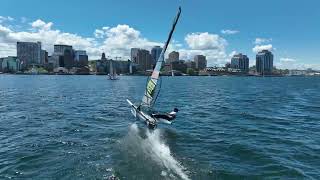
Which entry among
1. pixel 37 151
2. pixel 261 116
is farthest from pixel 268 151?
pixel 261 116

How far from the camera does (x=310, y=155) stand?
112 feet

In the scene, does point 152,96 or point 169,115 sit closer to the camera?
point 169,115

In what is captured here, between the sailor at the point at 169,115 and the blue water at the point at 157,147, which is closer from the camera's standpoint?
the blue water at the point at 157,147

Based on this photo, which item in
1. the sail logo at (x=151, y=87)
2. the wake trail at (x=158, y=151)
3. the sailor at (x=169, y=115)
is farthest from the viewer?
the sail logo at (x=151, y=87)

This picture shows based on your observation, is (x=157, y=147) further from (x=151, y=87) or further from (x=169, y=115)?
(x=151, y=87)

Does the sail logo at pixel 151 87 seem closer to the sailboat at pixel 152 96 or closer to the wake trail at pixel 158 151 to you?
the sailboat at pixel 152 96

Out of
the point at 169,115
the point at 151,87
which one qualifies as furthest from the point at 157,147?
the point at 151,87

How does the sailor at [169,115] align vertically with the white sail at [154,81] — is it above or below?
below

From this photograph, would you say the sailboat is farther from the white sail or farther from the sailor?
the sailor

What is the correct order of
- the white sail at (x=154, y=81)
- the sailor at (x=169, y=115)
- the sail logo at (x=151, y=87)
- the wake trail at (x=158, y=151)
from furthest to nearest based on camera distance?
the sail logo at (x=151, y=87) < the white sail at (x=154, y=81) < the sailor at (x=169, y=115) < the wake trail at (x=158, y=151)

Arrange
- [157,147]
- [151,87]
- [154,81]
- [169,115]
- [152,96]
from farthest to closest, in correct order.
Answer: [152,96] → [151,87] → [154,81] → [169,115] → [157,147]

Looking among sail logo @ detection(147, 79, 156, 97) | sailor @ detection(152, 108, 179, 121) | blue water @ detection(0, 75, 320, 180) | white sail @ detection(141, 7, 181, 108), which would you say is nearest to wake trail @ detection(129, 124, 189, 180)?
blue water @ detection(0, 75, 320, 180)

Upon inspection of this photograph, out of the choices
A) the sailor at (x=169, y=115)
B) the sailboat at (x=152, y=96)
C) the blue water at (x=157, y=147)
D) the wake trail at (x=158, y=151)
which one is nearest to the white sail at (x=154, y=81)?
the sailboat at (x=152, y=96)

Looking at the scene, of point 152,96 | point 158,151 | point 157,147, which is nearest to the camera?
point 158,151
